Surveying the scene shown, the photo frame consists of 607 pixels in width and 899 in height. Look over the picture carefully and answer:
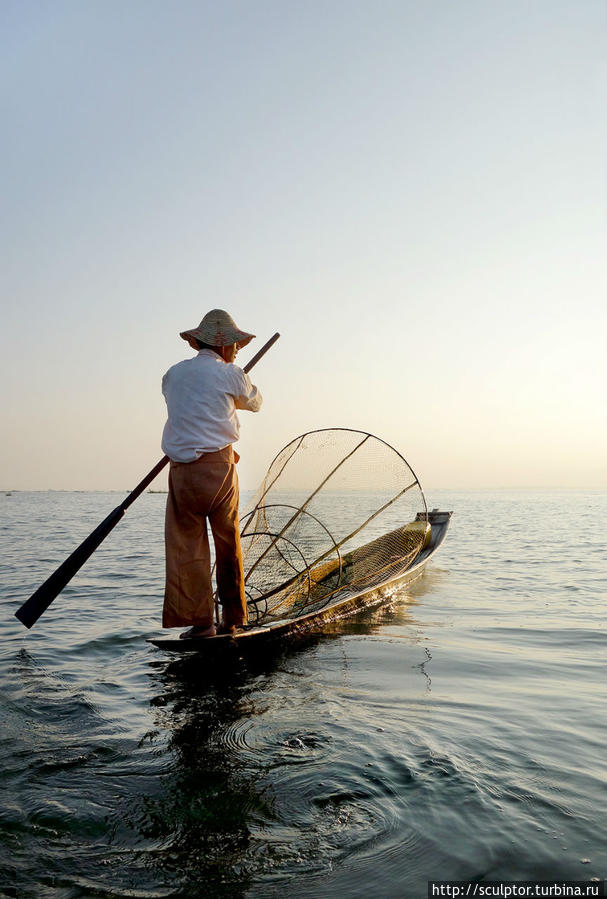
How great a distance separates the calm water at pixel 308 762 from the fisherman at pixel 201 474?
671 millimetres

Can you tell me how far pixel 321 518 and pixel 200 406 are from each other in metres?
2.61

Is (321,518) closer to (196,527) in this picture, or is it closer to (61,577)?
(196,527)

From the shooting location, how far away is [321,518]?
6.50 metres

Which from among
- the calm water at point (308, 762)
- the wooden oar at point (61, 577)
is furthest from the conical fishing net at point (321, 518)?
the wooden oar at point (61, 577)

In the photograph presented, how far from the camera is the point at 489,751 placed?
3.24m

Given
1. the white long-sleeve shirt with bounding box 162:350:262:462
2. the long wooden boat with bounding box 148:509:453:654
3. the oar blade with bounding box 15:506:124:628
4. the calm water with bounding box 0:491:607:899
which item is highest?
the white long-sleeve shirt with bounding box 162:350:262:462

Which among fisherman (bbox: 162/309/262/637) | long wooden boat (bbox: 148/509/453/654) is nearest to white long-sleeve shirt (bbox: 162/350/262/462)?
fisherman (bbox: 162/309/262/637)

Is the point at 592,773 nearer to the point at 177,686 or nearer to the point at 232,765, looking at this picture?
the point at 232,765

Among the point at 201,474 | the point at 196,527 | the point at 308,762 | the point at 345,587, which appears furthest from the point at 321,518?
the point at 308,762

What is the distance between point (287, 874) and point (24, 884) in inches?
34.6

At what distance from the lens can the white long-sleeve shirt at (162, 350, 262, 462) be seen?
4242 mm

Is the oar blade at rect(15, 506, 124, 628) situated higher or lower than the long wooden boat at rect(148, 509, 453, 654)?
higher

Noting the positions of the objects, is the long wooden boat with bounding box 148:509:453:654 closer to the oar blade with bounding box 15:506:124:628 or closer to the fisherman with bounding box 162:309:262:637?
the fisherman with bounding box 162:309:262:637

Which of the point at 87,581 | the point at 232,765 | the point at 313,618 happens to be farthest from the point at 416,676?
the point at 87,581
